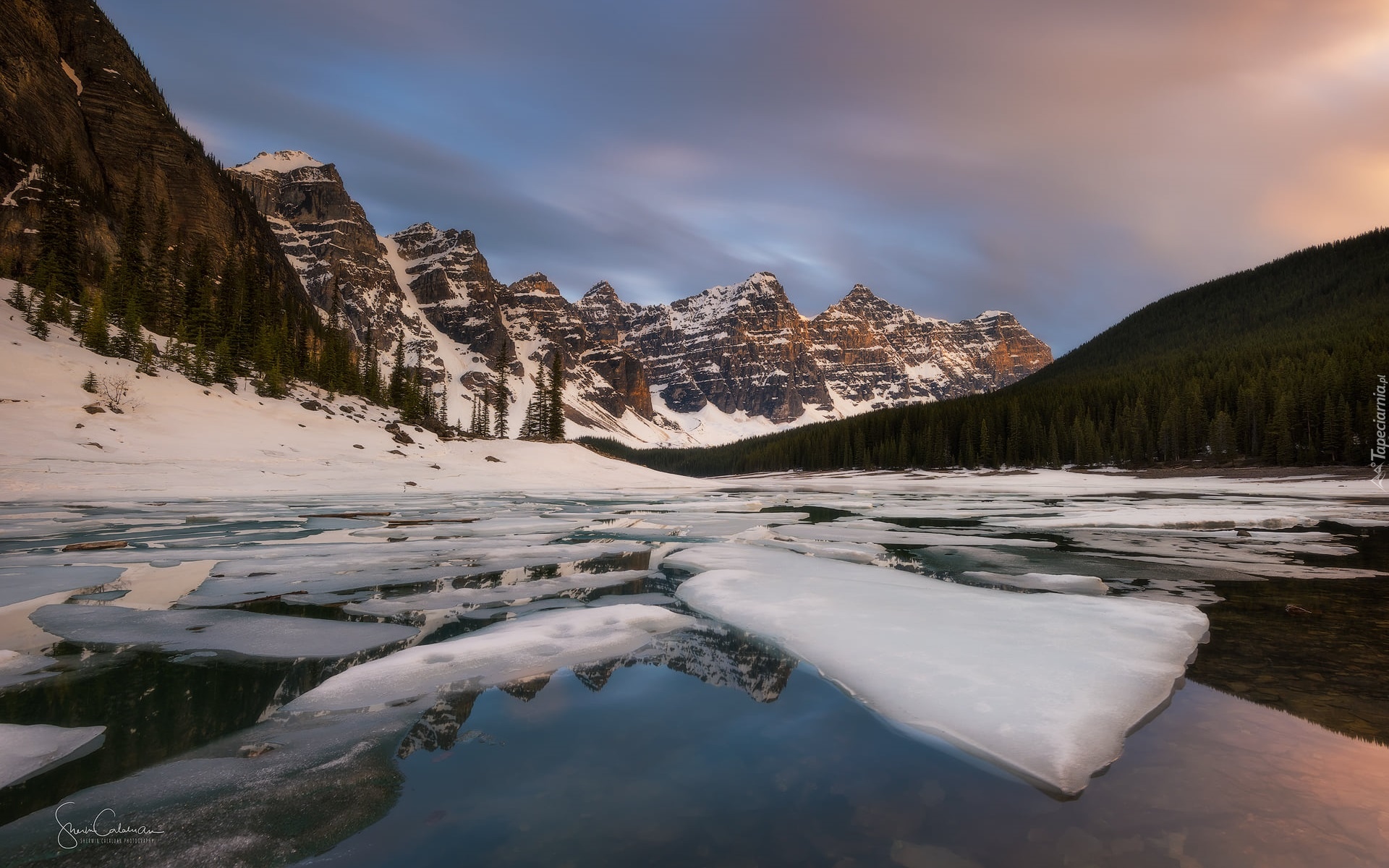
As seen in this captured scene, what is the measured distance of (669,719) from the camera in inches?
161

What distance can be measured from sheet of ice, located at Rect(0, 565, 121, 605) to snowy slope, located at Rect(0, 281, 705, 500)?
17846 mm

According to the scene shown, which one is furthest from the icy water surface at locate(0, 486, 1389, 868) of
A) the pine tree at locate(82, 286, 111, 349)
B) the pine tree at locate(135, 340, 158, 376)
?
the pine tree at locate(82, 286, 111, 349)

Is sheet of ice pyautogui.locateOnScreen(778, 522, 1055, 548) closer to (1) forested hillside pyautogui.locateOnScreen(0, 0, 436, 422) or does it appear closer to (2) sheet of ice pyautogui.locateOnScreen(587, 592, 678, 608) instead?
(2) sheet of ice pyautogui.locateOnScreen(587, 592, 678, 608)

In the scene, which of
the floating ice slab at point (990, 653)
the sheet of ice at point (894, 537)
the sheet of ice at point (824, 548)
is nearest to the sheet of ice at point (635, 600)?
the floating ice slab at point (990, 653)

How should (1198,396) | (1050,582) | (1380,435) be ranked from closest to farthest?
(1050,582) → (1380,435) → (1198,396)

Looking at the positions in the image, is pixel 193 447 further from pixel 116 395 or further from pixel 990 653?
pixel 990 653

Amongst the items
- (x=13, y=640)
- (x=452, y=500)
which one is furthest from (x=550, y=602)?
(x=452, y=500)

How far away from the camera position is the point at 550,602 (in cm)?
761

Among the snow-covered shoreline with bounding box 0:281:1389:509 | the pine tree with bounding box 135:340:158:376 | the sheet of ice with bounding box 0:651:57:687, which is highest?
the pine tree with bounding box 135:340:158:376

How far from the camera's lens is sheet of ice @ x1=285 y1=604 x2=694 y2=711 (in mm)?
4383

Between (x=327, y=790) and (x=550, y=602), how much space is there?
4.61 metres

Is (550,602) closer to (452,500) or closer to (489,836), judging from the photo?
(489,836)

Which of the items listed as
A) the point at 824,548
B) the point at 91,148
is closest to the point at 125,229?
the point at 91,148

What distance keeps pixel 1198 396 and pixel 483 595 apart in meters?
78.0
